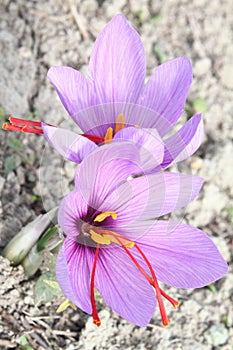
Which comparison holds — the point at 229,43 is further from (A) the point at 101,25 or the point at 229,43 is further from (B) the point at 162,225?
(B) the point at 162,225

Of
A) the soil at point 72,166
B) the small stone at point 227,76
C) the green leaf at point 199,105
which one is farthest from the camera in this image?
the small stone at point 227,76

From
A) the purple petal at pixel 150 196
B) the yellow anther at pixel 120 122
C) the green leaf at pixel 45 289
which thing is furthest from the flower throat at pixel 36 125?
the green leaf at pixel 45 289

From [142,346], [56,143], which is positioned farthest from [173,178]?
[142,346]

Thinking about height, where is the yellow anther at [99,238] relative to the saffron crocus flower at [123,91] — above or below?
below

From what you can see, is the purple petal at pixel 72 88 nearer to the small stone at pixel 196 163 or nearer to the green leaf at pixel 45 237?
the green leaf at pixel 45 237

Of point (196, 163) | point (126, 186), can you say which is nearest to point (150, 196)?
point (126, 186)

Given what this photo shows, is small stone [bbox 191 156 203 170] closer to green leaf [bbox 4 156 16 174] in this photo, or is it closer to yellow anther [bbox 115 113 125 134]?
green leaf [bbox 4 156 16 174]

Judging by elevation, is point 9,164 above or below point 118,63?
below

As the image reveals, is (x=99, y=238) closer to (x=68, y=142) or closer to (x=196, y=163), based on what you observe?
(x=68, y=142)
